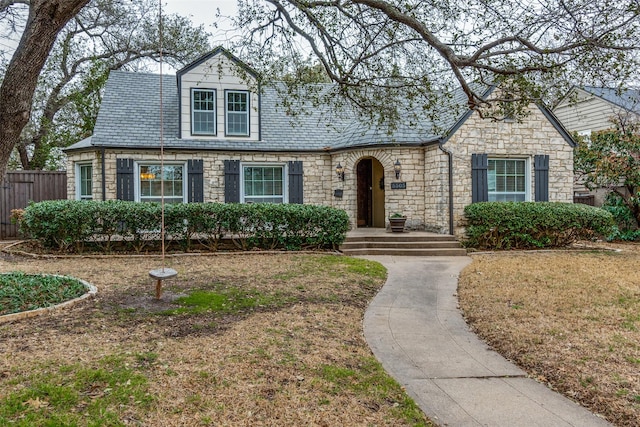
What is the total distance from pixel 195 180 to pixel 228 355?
29.8 ft

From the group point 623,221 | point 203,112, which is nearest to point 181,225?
point 203,112

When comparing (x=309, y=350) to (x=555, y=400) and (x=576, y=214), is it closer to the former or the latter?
(x=555, y=400)

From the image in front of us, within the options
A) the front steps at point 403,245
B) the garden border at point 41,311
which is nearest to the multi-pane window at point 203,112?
the front steps at point 403,245

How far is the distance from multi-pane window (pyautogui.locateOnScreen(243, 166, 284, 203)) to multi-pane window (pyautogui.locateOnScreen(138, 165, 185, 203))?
186 cm

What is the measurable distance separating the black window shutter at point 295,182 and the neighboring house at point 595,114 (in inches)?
342

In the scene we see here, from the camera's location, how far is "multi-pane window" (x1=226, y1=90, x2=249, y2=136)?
12.7 metres

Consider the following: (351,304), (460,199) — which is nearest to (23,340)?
(351,304)

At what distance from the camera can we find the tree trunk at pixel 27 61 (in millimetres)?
4410

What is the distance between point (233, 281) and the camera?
686cm

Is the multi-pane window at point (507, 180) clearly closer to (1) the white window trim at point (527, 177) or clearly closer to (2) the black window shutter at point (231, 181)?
(1) the white window trim at point (527, 177)

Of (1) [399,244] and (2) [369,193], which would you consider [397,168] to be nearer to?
(1) [399,244]

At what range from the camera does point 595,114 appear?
656 inches

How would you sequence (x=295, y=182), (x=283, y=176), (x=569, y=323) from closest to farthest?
1. (x=569, y=323)
2. (x=295, y=182)
3. (x=283, y=176)

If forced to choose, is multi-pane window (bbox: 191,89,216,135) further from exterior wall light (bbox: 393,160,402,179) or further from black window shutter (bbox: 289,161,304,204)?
exterior wall light (bbox: 393,160,402,179)
